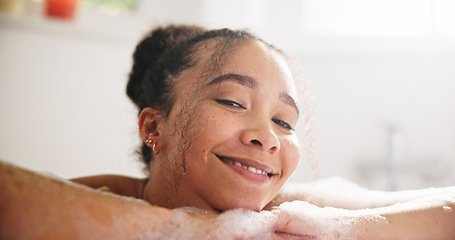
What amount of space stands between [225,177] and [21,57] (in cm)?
159

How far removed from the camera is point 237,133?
2.59 feet

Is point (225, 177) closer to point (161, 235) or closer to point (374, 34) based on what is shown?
point (161, 235)

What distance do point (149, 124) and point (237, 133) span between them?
0.24 metres

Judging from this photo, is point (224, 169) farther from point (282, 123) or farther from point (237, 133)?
point (282, 123)

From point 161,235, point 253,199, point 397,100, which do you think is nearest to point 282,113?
point 253,199

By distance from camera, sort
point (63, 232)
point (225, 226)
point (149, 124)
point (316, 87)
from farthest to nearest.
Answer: point (316, 87), point (149, 124), point (225, 226), point (63, 232)

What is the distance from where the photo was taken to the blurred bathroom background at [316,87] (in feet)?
6.37

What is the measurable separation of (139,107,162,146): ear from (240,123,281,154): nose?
8.9 inches

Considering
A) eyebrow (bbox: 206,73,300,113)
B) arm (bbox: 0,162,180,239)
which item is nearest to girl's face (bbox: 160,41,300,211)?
eyebrow (bbox: 206,73,300,113)

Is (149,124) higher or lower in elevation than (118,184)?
higher

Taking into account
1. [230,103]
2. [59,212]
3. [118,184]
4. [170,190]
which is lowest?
[118,184]

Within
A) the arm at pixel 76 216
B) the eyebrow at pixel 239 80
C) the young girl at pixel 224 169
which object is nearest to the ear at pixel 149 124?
the young girl at pixel 224 169

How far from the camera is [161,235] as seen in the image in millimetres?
661

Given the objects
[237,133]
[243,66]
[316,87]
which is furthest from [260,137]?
[316,87]
